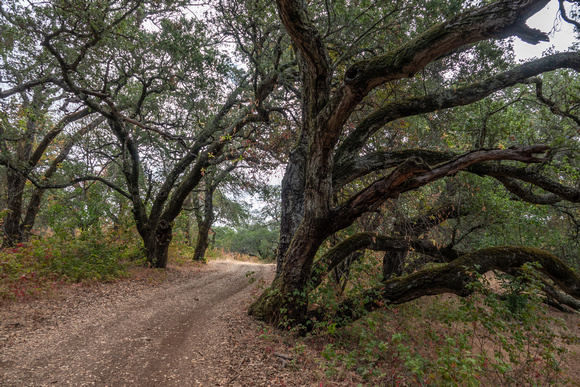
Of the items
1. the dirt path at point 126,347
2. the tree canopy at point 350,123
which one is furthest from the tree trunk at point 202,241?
the dirt path at point 126,347

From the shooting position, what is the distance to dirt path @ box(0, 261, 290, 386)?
338 centimetres

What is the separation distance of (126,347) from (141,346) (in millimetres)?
210

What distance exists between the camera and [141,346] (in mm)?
4242

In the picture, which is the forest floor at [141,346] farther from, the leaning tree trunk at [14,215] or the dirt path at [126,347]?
the leaning tree trunk at [14,215]

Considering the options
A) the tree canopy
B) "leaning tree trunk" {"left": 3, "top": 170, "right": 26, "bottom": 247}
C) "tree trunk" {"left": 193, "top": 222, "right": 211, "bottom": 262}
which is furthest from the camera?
"tree trunk" {"left": 193, "top": 222, "right": 211, "bottom": 262}

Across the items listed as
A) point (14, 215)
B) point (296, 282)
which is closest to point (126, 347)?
point (296, 282)

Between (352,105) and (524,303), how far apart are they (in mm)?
4715

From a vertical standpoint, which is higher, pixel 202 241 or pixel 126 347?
pixel 202 241

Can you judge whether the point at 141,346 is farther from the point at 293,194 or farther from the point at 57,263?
the point at 57,263

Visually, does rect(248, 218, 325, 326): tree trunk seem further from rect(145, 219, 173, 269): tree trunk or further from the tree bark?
rect(145, 219, 173, 269): tree trunk

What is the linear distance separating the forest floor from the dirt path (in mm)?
12

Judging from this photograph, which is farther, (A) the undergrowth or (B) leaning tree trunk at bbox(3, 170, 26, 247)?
(B) leaning tree trunk at bbox(3, 170, 26, 247)

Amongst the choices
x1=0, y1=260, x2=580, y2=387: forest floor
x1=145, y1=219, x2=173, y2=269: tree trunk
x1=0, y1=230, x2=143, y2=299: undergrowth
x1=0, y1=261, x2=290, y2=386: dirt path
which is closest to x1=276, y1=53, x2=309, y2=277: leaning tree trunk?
x1=0, y1=260, x2=580, y2=387: forest floor

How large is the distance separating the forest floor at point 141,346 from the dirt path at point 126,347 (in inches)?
0.5
